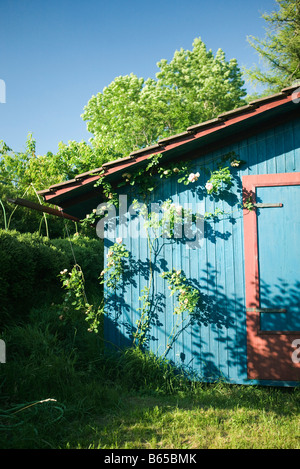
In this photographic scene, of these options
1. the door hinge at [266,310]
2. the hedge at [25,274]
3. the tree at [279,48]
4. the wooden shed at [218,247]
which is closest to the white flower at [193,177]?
the wooden shed at [218,247]

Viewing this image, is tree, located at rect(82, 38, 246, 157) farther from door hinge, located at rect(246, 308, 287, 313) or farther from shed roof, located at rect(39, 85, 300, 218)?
door hinge, located at rect(246, 308, 287, 313)

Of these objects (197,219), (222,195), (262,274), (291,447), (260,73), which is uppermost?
(260,73)

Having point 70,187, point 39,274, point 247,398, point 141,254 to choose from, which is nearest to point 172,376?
point 247,398

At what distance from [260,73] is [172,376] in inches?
557

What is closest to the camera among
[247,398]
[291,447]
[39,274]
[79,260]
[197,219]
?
[291,447]

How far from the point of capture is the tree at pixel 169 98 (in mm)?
18688

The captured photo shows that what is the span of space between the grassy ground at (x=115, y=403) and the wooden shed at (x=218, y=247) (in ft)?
1.07

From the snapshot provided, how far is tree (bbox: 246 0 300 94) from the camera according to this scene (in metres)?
13.5

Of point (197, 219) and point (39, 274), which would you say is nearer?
point (197, 219)

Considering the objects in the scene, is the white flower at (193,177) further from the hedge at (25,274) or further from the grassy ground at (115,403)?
the grassy ground at (115,403)

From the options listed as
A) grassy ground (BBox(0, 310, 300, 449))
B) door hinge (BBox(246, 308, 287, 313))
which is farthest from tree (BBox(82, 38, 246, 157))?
grassy ground (BBox(0, 310, 300, 449))
